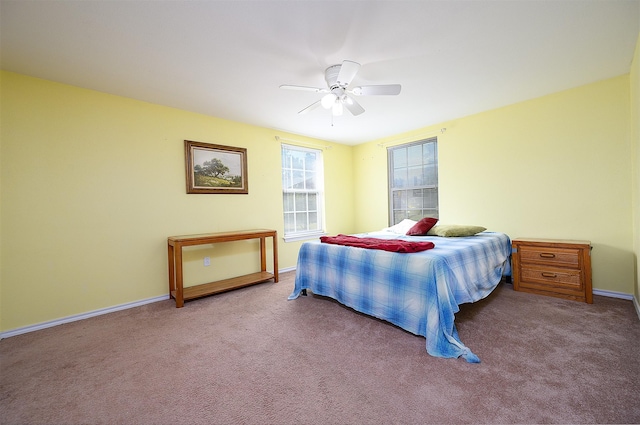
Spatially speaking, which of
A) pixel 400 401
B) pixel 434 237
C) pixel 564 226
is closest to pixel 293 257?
pixel 434 237

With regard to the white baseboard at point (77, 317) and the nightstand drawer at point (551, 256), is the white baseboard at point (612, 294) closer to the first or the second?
the nightstand drawer at point (551, 256)

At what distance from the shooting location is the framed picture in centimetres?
331

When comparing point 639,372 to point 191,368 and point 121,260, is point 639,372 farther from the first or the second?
point 121,260

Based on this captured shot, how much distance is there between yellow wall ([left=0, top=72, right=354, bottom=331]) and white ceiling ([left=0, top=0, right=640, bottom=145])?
285mm

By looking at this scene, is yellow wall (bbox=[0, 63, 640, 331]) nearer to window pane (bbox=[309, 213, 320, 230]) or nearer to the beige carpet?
the beige carpet

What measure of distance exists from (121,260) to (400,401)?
3.04m

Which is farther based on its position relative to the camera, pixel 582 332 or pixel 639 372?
pixel 582 332

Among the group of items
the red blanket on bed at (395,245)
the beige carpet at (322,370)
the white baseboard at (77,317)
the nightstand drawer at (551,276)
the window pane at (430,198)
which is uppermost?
the window pane at (430,198)

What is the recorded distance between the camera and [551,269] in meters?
2.79

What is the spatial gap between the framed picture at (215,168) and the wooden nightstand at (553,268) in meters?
3.65

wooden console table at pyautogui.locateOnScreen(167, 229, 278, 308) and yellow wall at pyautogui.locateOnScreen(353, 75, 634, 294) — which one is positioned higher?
yellow wall at pyautogui.locateOnScreen(353, 75, 634, 294)

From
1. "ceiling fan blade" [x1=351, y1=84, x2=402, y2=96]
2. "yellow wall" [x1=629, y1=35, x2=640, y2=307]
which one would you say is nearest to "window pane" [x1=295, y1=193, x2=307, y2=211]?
"ceiling fan blade" [x1=351, y1=84, x2=402, y2=96]

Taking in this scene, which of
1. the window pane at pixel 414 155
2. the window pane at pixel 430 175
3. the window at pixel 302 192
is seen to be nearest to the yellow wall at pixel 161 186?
the window pane at pixel 430 175

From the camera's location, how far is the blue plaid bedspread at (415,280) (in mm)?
1862
